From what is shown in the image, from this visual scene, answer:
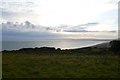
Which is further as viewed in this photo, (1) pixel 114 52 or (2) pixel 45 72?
(1) pixel 114 52

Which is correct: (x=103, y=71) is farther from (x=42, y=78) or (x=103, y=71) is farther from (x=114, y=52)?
(x=114, y=52)

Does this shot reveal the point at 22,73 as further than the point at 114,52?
No

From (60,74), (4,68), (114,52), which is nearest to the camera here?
(60,74)

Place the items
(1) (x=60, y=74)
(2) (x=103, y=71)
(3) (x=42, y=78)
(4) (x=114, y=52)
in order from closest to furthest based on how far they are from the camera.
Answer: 1. (3) (x=42, y=78)
2. (1) (x=60, y=74)
3. (2) (x=103, y=71)
4. (4) (x=114, y=52)

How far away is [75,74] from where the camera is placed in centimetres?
2688

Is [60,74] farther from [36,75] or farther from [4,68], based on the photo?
[4,68]

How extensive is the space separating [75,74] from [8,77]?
7866 millimetres

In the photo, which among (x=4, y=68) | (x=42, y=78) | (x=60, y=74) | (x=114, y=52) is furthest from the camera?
(x=114, y=52)

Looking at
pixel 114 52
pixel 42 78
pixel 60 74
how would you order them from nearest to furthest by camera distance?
pixel 42 78 < pixel 60 74 < pixel 114 52

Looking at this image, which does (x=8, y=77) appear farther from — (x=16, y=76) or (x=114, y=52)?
(x=114, y=52)

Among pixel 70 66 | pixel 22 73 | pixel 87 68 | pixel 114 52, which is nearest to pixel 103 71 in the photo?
pixel 87 68

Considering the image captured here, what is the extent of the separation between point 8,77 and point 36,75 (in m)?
3.17

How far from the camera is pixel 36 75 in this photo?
85.0 ft

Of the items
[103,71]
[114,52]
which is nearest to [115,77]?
[103,71]
